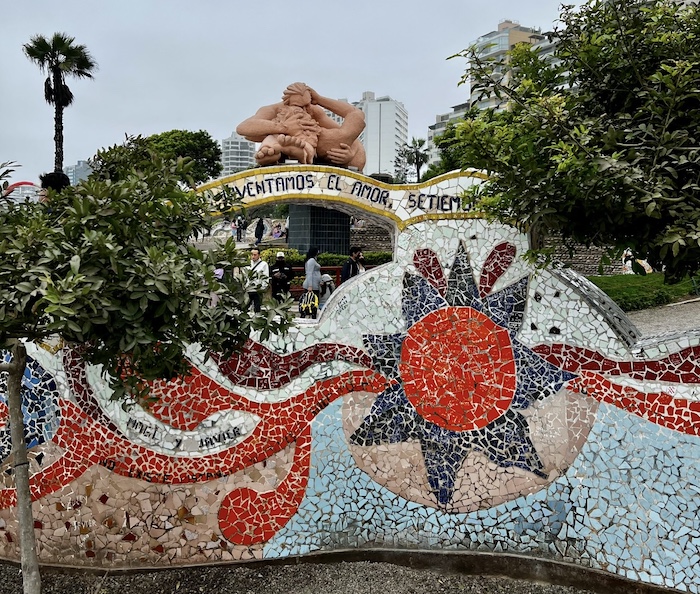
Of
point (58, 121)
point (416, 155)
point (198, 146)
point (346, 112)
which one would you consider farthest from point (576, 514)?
point (416, 155)

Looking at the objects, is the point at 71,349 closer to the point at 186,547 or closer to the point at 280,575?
the point at 186,547

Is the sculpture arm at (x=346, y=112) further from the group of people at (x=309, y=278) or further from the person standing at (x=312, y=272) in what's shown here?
the person standing at (x=312, y=272)

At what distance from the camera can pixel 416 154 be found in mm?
54094

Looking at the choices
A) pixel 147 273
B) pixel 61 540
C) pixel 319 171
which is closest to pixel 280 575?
pixel 61 540

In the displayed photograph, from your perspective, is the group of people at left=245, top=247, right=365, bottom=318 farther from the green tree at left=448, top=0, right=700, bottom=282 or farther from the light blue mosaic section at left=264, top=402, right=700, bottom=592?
the green tree at left=448, top=0, right=700, bottom=282

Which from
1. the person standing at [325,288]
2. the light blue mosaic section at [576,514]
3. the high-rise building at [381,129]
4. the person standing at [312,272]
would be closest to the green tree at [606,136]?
the light blue mosaic section at [576,514]

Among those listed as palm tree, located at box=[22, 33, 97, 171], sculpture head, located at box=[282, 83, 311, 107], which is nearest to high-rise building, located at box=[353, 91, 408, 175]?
palm tree, located at box=[22, 33, 97, 171]

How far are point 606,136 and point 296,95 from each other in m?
5.93

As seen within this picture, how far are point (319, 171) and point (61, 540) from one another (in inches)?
142

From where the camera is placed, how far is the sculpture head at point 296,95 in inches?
335

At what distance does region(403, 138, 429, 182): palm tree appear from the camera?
178 ft

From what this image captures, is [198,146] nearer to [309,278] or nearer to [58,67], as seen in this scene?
[58,67]

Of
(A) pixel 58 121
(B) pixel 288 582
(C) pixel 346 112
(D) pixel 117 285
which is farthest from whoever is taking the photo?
(A) pixel 58 121

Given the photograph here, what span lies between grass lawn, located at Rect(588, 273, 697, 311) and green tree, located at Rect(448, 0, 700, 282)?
335 inches
